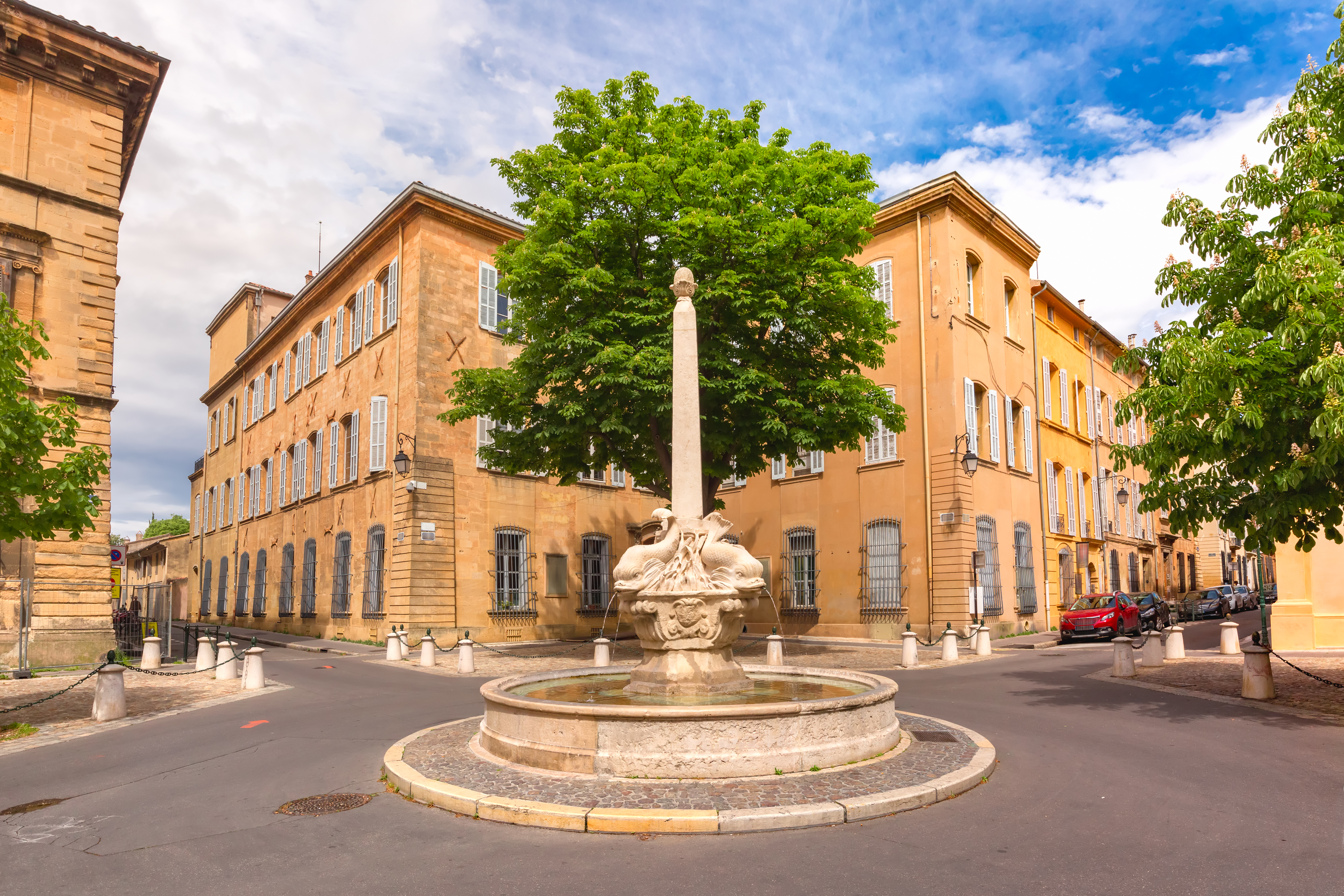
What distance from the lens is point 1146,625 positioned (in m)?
25.4

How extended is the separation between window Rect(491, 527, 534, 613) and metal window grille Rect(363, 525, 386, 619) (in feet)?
10.4

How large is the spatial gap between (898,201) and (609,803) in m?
23.5

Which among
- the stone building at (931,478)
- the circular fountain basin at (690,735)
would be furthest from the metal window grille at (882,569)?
the circular fountain basin at (690,735)

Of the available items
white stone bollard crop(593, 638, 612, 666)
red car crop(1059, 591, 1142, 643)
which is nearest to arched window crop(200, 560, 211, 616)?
white stone bollard crop(593, 638, 612, 666)

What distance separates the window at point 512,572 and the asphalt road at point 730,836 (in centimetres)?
1536

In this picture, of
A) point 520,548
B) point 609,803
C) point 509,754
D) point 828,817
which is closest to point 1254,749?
point 828,817

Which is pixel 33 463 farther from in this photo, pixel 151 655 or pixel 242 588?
pixel 242 588

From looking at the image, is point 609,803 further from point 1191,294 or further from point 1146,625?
point 1146,625

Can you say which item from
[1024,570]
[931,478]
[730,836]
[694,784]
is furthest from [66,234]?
[1024,570]

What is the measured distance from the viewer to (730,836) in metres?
5.94

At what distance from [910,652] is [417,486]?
13.3 metres

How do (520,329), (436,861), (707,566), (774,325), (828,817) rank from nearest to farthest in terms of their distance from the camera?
(436,861) < (828,817) < (707,566) < (774,325) < (520,329)

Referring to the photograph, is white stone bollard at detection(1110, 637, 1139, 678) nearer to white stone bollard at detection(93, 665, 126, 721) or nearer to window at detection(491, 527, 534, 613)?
white stone bollard at detection(93, 665, 126, 721)

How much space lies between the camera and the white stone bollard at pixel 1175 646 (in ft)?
58.4
